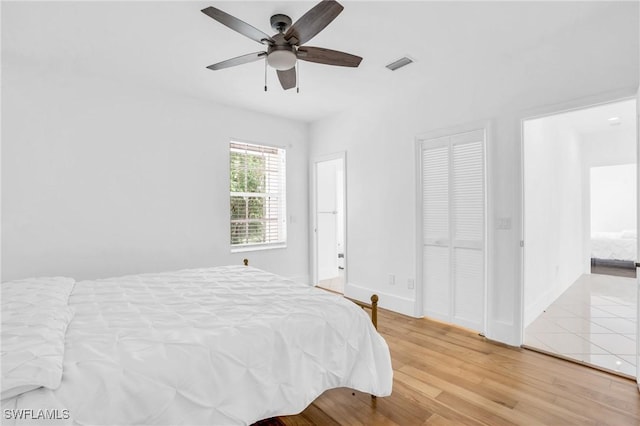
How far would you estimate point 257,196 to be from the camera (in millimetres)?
4516

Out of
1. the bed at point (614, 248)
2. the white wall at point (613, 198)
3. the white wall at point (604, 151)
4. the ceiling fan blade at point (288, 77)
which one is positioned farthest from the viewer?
the white wall at point (613, 198)

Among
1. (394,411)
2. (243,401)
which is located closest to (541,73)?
(394,411)

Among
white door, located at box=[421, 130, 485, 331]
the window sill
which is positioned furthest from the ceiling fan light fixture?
the window sill

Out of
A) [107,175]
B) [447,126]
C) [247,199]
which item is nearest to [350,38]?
[447,126]

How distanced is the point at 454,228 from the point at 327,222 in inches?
103

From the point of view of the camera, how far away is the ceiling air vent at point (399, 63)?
2.88 m

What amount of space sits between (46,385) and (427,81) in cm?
377

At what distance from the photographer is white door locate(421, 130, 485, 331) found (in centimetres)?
307

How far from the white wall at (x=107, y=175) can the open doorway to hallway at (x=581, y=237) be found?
360 centimetres

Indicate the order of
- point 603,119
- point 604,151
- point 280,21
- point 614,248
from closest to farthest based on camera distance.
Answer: point 280,21
point 603,119
point 604,151
point 614,248

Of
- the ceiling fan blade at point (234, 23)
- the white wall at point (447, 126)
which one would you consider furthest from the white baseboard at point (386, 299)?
the ceiling fan blade at point (234, 23)

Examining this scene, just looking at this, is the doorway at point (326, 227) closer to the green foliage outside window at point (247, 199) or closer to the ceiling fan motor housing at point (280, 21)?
the green foliage outside window at point (247, 199)

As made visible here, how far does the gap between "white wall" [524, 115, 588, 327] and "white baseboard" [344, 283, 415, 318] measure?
119 cm

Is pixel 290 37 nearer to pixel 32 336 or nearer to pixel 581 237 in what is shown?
pixel 32 336
